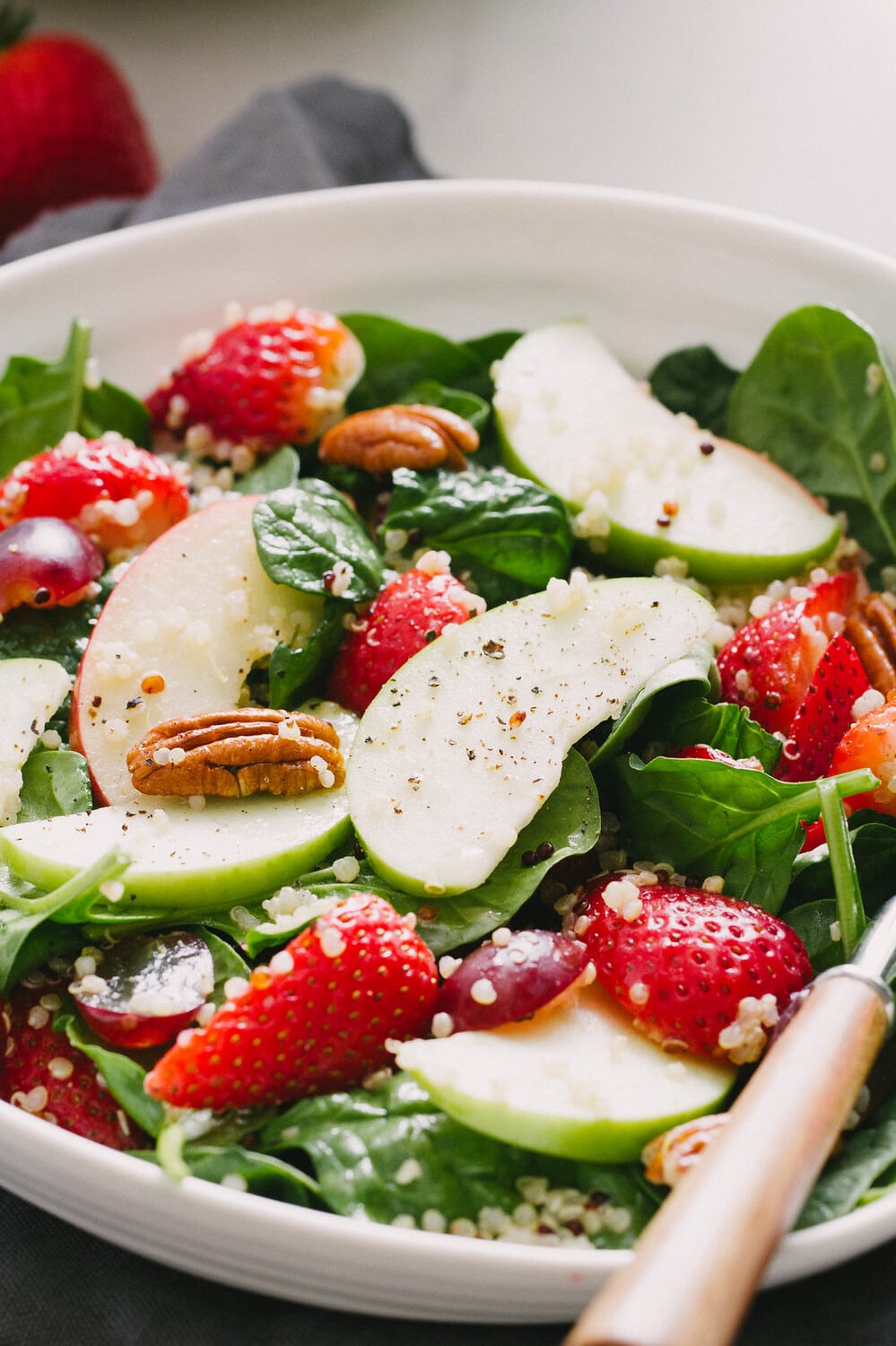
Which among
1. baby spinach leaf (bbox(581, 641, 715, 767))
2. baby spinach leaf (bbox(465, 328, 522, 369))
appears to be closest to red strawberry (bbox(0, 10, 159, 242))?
baby spinach leaf (bbox(465, 328, 522, 369))

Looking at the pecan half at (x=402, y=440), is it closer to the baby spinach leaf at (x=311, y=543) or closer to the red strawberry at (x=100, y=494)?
the baby spinach leaf at (x=311, y=543)

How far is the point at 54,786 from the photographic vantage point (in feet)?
5.66

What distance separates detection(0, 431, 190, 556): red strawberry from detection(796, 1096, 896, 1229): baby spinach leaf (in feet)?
4.32

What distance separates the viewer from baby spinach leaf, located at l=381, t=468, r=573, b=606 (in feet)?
6.41

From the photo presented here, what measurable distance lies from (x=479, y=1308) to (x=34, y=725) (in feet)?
3.13

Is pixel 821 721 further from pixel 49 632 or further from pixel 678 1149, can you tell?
pixel 49 632

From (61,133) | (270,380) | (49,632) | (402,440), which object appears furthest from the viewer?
(61,133)

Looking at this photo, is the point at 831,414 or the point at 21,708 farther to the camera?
the point at 831,414

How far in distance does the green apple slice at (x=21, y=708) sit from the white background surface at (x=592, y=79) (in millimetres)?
1983

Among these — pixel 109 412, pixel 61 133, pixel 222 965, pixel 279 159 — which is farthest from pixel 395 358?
pixel 61 133

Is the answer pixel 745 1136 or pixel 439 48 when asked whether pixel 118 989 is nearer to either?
pixel 745 1136

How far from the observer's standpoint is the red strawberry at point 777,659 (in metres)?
1.78

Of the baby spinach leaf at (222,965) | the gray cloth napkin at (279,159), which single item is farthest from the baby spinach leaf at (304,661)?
the gray cloth napkin at (279,159)

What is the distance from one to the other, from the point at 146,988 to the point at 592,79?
2.77 metres
